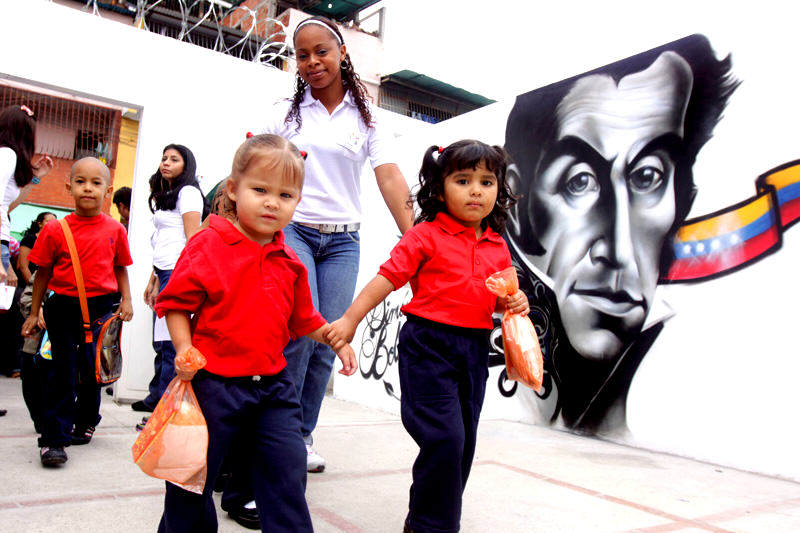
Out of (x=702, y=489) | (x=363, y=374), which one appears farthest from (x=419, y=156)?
(x=702, y=489)

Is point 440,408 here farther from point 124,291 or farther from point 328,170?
point 124,291

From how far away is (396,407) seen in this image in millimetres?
5777

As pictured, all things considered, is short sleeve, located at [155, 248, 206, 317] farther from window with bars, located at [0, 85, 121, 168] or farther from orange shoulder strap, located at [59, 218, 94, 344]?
window with bars, located at [0, 85, 121, 168]

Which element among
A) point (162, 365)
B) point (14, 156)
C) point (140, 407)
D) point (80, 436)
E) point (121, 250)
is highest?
point (14, 156)

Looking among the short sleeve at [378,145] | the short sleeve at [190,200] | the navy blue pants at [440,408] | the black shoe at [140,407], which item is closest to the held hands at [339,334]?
the navy blue pants at [440,408]

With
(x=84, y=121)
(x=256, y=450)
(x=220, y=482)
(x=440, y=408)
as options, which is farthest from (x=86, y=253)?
(x=84, y=121)

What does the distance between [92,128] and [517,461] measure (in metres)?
6.55

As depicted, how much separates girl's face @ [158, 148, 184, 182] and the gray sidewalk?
1630 millimetres

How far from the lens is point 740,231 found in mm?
3668

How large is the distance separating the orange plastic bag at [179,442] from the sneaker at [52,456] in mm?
1622

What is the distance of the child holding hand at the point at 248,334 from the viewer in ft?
5.37

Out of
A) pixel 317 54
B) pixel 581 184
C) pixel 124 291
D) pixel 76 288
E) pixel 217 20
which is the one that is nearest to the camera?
pixel 317 54

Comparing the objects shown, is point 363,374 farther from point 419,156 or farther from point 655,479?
point 655,479

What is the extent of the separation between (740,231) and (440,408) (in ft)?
8.33
